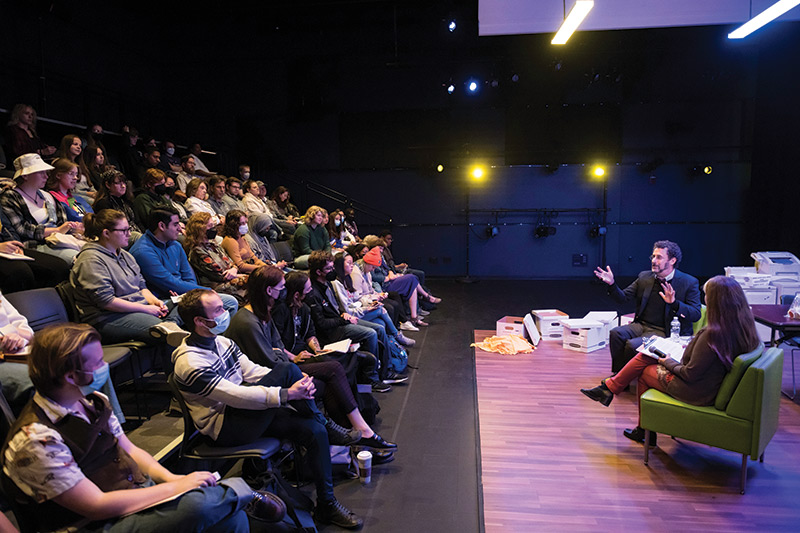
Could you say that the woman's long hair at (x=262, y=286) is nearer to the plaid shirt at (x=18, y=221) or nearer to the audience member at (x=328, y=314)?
the audience member at (x=328, y=314)

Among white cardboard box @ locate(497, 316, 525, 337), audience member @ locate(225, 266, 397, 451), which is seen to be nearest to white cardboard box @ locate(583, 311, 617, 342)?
white cardboard box @ locate(497, 316, 525, 337)

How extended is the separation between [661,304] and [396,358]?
91.8 inches

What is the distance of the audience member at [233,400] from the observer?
7.51ft

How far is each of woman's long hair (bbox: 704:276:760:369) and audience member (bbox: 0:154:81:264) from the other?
13.5 feet

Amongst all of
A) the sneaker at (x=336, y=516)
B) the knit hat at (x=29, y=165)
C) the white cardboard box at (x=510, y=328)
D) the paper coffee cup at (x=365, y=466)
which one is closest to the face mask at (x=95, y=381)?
the sneaker at (x=336, y=516)

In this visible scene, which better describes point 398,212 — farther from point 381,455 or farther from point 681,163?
point 381,455

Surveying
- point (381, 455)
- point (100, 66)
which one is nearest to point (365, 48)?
point (100, 66)

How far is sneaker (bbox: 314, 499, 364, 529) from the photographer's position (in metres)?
2.51

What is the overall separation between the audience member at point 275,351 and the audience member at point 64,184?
A: 7.01 feet

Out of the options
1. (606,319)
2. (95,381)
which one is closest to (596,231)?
(606,319)

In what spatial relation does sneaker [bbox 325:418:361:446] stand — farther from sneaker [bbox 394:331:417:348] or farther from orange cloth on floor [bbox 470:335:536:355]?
orange cloth on floor [bbox 470:335:536:355]

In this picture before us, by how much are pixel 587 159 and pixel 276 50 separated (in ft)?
22.1

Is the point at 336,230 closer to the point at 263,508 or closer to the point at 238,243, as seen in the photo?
the point at 238,243

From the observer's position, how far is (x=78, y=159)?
5387 mm
